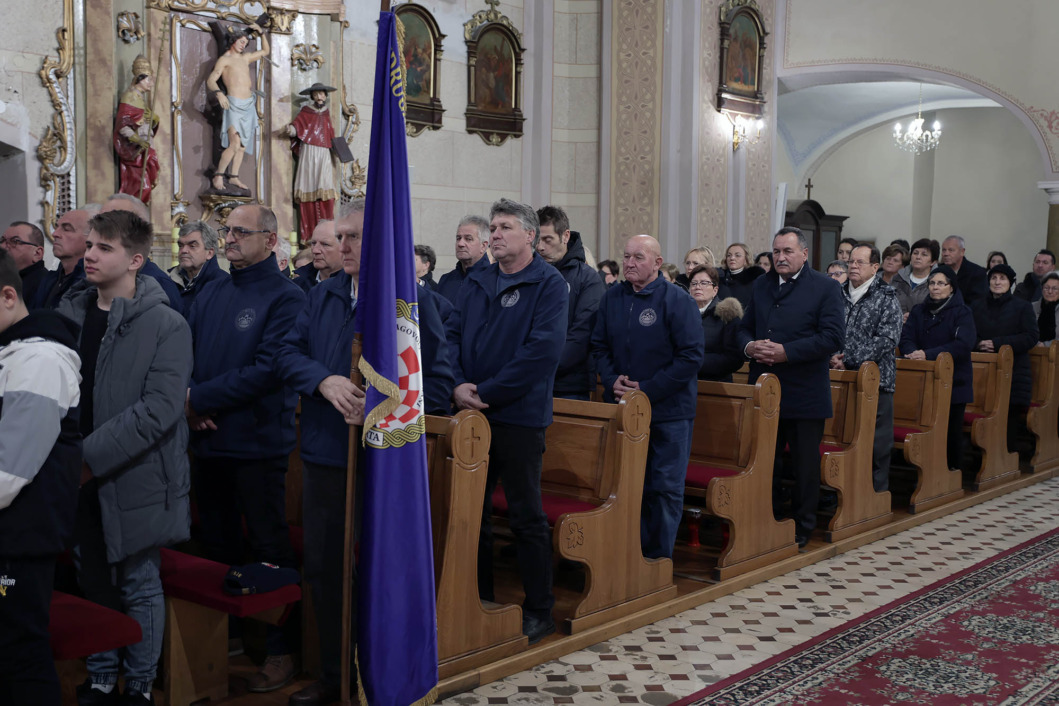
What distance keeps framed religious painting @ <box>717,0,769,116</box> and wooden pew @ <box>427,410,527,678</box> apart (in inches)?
325

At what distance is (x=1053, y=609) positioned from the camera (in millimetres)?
4262

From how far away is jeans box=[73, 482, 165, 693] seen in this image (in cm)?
290

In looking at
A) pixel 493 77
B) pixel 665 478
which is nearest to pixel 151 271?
pixel 665 478

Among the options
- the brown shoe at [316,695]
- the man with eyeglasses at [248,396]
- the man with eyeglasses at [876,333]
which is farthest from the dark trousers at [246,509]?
the man with eyeglasses at [876,333]

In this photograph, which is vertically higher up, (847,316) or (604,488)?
(847,316)

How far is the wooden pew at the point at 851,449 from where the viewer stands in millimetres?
5215

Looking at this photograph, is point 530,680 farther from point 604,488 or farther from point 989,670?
point 989,670

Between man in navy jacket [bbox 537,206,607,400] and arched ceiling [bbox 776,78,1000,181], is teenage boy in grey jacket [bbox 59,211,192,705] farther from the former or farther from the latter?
arched ceiling [bbox 776,78,1000,181]

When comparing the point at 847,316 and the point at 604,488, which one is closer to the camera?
the point at 604,488

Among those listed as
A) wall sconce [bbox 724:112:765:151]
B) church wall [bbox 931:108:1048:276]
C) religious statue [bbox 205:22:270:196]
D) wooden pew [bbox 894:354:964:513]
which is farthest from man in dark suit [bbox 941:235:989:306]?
church wall [bbox 931:108:1048:276]

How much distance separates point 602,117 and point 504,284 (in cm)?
732

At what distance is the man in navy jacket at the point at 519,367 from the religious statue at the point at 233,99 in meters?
5.05

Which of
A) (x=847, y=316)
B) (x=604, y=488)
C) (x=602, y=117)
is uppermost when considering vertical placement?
(x=602, y=117)

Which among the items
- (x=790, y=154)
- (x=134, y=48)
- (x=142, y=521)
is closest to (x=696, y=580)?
(x=142, y=521)
